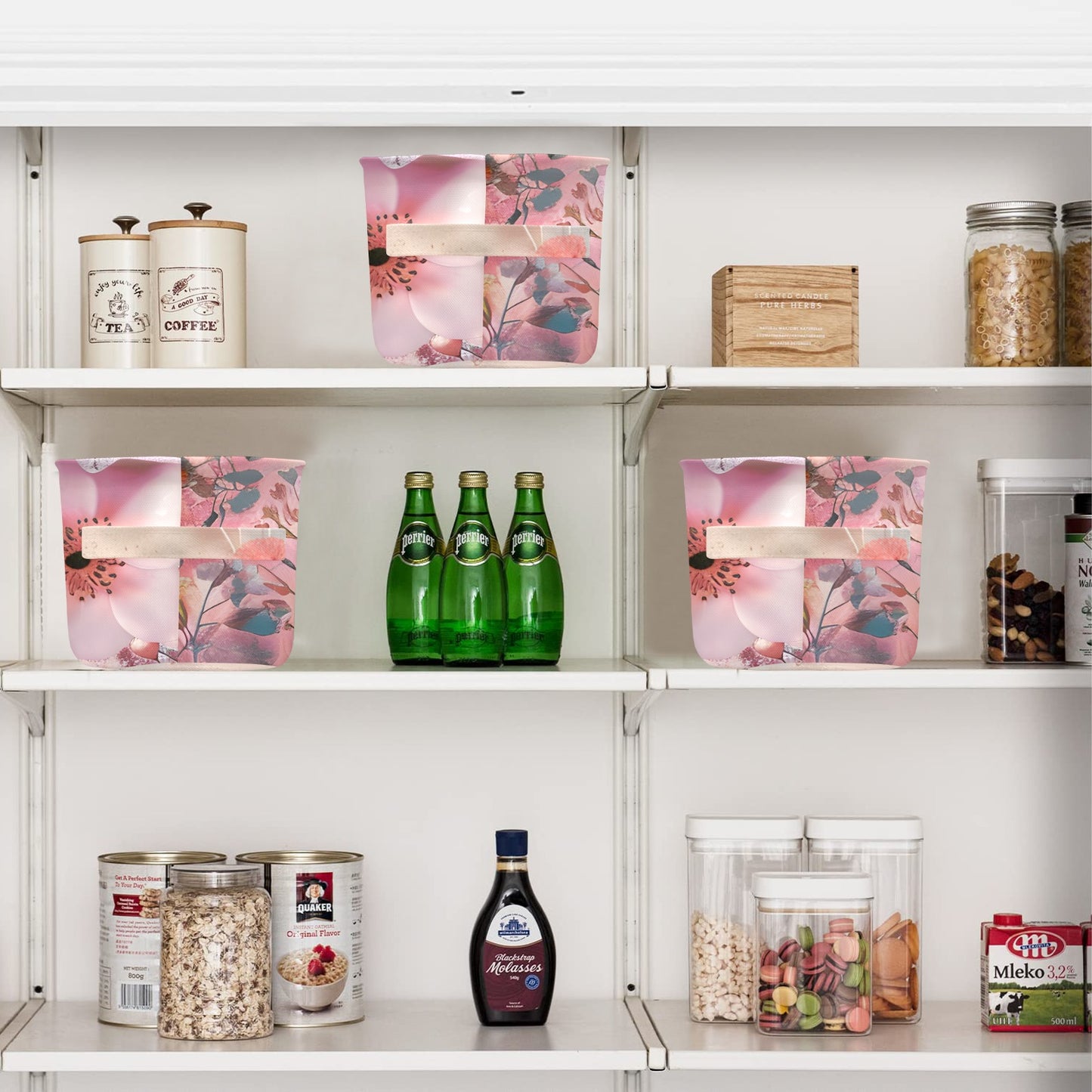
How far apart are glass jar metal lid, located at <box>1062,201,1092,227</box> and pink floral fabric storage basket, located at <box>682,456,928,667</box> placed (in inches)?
14.6

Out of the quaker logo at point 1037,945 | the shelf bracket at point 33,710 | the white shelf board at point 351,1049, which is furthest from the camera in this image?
the shelf bracket at point 33,710

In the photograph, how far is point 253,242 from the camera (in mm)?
1843

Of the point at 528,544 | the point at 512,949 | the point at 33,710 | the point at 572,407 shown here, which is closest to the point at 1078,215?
the point at 572,407

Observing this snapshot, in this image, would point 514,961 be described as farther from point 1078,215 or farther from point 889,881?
point 1078,215

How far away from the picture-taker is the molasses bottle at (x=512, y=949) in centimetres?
164

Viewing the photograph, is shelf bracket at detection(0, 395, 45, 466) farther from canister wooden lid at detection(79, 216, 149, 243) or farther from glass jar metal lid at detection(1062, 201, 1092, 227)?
glass jar metal lid at detection(1062, 201, 1092, 227)

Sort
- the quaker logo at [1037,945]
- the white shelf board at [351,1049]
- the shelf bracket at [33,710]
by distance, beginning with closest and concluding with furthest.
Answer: the white shelf board at [351,1049] < the quaker logo at [1037,945] < the shelf bracket at [33,710]

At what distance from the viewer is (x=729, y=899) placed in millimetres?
1665

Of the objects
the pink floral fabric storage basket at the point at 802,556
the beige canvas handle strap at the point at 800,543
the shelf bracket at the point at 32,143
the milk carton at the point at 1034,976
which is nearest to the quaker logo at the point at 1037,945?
the milk carton at the point at 1034,976

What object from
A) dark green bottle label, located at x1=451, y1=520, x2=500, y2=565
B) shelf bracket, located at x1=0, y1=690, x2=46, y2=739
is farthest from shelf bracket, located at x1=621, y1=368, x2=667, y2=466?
shelf bracket, located at x1=0, y1=690, x2=46, y2=739

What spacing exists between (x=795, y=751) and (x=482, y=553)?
0.54 m

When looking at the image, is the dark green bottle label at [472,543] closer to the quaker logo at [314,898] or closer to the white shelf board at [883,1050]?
the quaker logo at [314,898]

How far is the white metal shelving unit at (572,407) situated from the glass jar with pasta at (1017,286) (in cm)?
5

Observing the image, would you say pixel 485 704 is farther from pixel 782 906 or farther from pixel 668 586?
pixel 782 906
